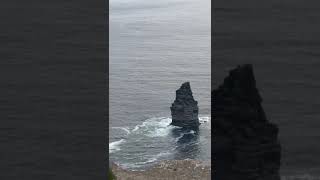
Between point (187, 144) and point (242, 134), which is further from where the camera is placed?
point (187, 144)

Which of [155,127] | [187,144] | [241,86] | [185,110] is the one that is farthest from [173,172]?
[241,86]

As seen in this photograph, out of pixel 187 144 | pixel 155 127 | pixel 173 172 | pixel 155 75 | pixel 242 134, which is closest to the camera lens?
pixel 242 134

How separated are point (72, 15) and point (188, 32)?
8403 mm

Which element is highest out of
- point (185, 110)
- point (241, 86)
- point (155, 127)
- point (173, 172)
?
point (241, 86)

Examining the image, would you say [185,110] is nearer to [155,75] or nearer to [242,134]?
[155,75]

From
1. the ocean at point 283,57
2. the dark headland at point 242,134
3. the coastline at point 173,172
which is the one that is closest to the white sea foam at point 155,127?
the coastline at point 173,172

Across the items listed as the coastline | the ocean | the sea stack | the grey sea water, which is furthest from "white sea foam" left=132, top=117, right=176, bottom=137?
the ocean

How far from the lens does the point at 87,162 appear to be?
19.4 ft

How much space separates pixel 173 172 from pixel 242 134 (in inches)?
226

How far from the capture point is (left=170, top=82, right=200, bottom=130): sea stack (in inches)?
506

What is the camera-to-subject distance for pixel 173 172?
11703mm

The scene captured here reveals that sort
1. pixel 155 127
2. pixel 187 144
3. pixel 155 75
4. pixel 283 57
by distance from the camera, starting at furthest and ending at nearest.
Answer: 1. pixel 155 75
2. pixel 155 127
3. pixel 187 144
4. pixel 283 57

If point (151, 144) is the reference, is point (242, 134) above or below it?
above

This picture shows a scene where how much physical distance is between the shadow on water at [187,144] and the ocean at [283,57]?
21.3 ft
